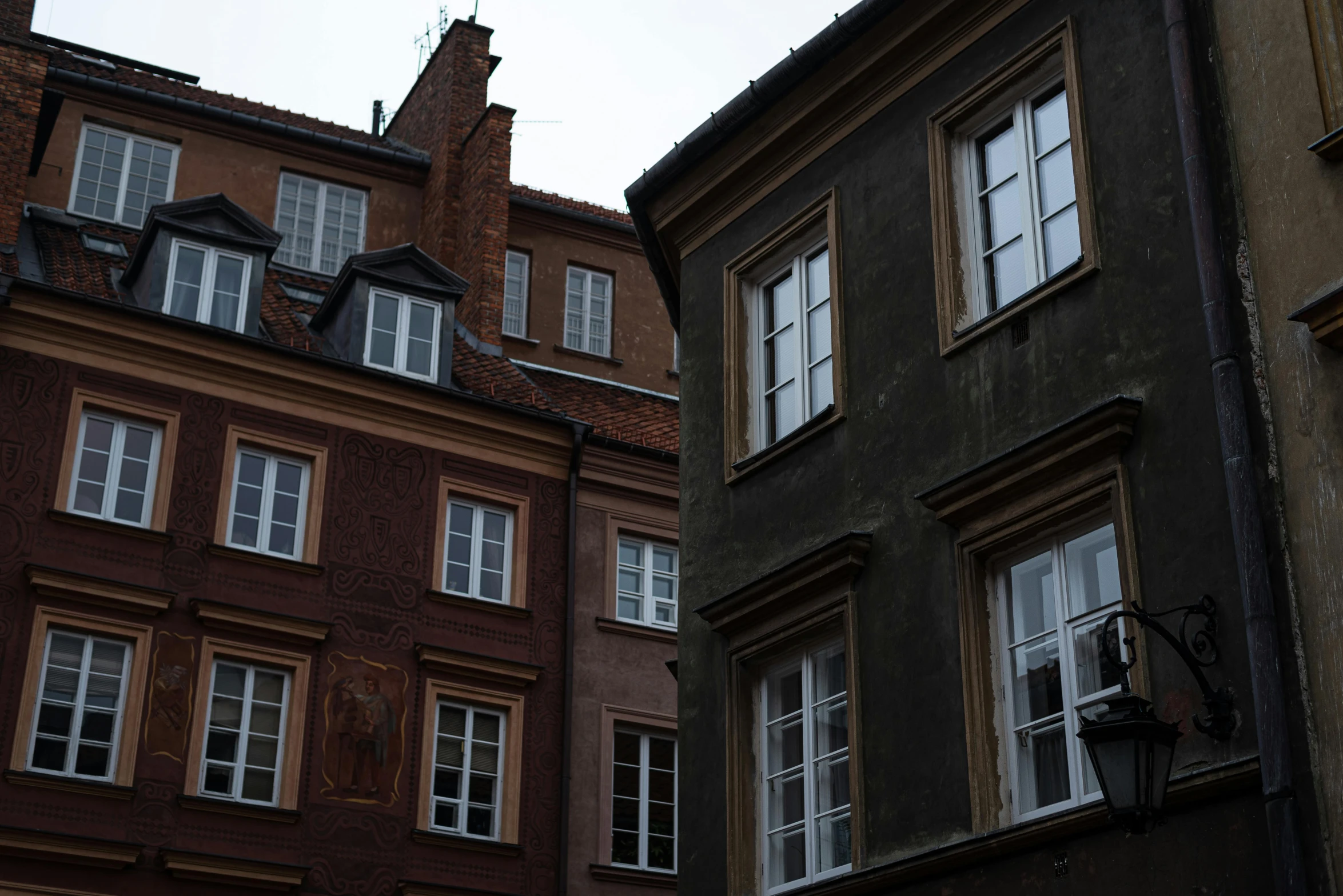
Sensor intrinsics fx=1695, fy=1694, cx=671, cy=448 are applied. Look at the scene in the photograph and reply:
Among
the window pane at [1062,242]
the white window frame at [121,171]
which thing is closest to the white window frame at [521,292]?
the white window frame at [121,171]

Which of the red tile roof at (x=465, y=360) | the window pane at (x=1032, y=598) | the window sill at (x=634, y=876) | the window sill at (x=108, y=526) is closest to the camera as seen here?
the window pane at (x=1032, y=598)

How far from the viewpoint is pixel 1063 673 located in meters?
9.86

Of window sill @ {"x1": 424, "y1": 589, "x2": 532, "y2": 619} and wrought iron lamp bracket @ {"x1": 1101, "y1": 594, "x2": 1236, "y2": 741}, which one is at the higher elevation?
window sill @ {"x1": 424, "y1": 589, "x2": 532, "y2": 619}

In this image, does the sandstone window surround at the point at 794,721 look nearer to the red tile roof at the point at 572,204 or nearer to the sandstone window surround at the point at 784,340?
the sandstone window surround at the point at 784,340

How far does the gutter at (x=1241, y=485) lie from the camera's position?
7949 millimetres

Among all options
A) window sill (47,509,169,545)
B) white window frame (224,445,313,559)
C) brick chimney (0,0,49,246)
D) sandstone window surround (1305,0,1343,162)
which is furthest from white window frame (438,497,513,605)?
sandstone window surround (1305,0,1343,162)

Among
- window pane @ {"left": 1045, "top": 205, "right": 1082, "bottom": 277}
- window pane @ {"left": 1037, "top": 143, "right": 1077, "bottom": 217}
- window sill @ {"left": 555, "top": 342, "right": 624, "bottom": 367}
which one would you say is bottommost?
window pane @ {"left": 1045, "top": 205, "right": 1082, "bottom": 277}

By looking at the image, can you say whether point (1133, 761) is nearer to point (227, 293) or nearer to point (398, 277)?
point (227, 293)

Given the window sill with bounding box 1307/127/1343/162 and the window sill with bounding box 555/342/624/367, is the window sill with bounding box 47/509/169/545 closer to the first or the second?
the window sill with bounding box 555/342/624/367

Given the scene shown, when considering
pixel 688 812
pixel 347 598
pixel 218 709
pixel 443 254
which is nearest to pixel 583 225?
pixel 443 254

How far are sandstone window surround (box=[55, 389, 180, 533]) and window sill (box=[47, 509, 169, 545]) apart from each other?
0.17 feet

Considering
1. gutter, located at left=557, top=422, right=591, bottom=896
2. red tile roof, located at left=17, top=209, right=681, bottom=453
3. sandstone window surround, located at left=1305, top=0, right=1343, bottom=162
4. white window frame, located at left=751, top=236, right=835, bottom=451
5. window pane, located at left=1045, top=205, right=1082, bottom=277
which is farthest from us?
red tile roof, located at left=17, top=209, right=681, bottom=453

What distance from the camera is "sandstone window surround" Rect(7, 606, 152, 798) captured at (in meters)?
18.0

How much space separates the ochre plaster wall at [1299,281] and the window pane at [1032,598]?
190cm
